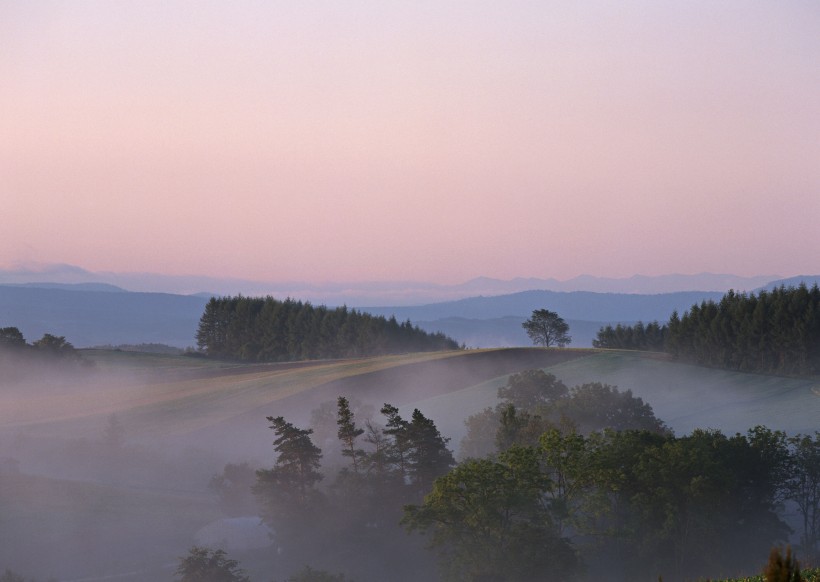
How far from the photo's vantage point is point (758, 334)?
14562cm

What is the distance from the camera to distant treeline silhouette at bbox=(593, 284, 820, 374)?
457ft

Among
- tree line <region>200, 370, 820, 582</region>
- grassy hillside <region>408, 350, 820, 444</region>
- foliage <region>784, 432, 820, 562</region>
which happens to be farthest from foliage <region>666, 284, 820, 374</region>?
foliage <region>784, 432, 820, 562</region>

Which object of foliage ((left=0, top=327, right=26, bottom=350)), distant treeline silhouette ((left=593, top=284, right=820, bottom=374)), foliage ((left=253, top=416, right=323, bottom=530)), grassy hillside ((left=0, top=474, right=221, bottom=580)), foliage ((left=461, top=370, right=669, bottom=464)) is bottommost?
grassy hillside ((left=0, top=474, right=221, bottom=580))

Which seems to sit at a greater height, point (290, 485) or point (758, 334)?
point (758, 334)

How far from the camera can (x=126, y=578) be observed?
242 ft

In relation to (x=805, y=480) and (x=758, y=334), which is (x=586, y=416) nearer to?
(x=805, y=480)

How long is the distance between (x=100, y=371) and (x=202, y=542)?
11292cm

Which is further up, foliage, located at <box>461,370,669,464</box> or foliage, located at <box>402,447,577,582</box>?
foliage, located at <box>461,370,669,464</box>

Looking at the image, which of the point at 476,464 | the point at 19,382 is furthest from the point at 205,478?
the point at 19,382

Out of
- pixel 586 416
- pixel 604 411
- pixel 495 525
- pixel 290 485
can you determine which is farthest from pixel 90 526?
pixel 604 411

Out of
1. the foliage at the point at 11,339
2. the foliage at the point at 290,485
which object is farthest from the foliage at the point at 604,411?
the foliage at the point at 11,339

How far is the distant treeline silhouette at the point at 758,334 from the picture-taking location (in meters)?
139

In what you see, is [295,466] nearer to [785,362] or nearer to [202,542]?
[202,542]

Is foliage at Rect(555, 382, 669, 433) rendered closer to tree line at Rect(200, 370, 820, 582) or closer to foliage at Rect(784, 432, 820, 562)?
tree line at Rect(200, 370, 820, 582)
